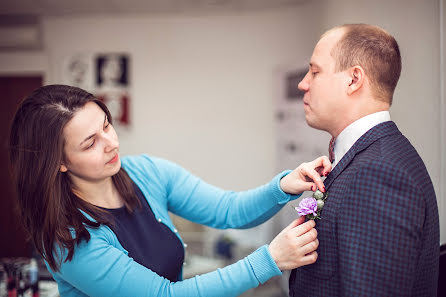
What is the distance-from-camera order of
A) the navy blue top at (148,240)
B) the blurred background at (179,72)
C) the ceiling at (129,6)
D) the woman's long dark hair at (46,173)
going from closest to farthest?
the woman's long dark hair at (46,173)
the navy blue top at (148,240)
the ceiling at (129,6)
the blurred background at (179,72)

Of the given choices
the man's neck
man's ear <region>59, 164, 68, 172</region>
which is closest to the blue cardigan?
man's ear <region>59, 164, 68, 172</region>

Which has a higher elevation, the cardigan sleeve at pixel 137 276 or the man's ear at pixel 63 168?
the man's ear at pixel 63 168

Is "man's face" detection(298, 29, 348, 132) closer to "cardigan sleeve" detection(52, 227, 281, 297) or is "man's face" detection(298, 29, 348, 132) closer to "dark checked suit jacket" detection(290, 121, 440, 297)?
"dark checked suit jacket" detection(290, 121, 440, 297)

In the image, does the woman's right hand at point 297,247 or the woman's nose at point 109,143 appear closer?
the woman's right hand at point 297,247

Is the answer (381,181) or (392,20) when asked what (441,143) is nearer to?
(392,20)

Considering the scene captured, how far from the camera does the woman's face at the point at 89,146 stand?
1.22 meters

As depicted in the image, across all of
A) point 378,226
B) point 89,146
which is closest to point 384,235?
point 378,226

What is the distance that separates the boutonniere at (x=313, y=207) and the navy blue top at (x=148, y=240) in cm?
57

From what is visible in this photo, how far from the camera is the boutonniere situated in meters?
1.09

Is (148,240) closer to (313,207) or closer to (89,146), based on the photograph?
(89,146)

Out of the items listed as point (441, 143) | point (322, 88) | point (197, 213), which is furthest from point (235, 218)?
point (441, 143)

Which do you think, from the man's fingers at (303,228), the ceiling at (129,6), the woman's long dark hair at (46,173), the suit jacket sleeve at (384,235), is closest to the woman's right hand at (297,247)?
the man's fingers at (303,228)

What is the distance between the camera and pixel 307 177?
1.33 meters

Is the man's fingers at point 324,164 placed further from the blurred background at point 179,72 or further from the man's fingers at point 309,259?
the blurred background at point 179,72
